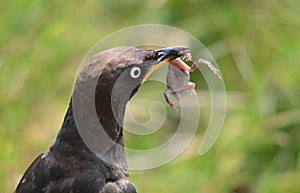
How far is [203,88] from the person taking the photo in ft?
15.0

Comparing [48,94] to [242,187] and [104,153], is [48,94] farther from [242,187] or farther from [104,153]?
[104,153]

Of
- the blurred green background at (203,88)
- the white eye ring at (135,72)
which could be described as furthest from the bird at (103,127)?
the blurred green background at (203,88)

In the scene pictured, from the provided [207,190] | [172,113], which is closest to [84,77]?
[207,190]

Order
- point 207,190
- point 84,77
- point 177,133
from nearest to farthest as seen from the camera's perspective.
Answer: point 84,77 < point 207,190 < point 177,133

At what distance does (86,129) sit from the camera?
9.39 ft

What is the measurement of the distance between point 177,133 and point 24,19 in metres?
0.86

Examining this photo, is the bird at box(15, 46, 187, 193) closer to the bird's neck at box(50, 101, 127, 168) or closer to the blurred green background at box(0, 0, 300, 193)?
the bird's neck at box(50, 101, 127, 168)

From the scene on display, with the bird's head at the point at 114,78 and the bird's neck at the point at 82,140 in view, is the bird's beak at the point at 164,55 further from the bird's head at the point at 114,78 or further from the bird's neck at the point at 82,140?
the bird's neck at the point at 82,140

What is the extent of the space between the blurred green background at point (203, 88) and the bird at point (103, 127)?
1100 millimetres

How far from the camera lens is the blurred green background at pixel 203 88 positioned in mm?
4195

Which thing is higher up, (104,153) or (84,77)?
(84,77)

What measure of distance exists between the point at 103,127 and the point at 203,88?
1756 mm

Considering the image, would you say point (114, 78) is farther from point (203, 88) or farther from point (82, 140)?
point (203, 88)

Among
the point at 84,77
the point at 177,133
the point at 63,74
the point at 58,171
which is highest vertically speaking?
Result: the point at 63,74
